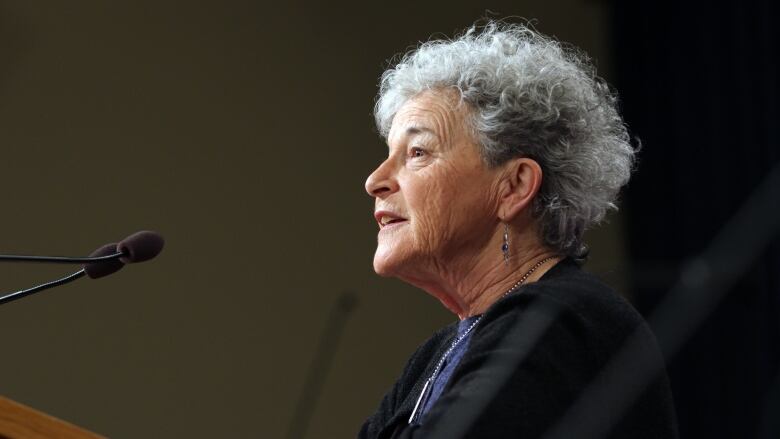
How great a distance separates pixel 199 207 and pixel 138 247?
2.75 m

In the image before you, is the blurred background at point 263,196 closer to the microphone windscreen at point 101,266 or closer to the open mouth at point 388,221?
the open mouth at point 388,221

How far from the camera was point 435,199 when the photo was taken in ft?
6.76

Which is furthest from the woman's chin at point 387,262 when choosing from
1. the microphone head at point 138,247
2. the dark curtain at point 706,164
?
the dark curtain at point 706,164

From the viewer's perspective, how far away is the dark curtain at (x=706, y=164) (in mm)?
4699

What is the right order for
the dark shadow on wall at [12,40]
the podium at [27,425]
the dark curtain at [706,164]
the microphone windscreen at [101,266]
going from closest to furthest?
the podium at [27,425]
the microphone windscreen at [101,266]
the dark shadow on wall at [12,40]
the dark curtain at [706,164]

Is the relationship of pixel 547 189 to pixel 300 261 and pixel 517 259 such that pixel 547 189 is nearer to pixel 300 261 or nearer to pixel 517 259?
pixel 517 259

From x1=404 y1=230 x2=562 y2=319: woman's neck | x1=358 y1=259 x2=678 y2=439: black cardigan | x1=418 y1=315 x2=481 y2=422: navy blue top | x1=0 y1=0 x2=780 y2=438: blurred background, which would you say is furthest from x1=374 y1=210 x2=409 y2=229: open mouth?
x1=0 y1=0 x2=780 y2=438: blurred background

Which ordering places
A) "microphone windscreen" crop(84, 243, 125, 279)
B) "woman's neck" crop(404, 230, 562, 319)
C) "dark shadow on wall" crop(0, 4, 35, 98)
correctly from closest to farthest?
"microphone windscreen" crop(84, 243, 125, 279) → "woman's neck" crop(404, 230, 562, 319) → "dark shadow on wall" crop(0, 4, 35, 98)

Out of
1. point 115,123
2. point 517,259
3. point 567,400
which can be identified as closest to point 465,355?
point 567,400

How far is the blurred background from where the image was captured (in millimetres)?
4152

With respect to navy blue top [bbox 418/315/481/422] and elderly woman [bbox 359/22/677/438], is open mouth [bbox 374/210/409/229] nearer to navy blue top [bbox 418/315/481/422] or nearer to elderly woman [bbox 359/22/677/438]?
elderly woman [bbox 359/22/677/438]

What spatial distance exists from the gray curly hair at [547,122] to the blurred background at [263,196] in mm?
1899

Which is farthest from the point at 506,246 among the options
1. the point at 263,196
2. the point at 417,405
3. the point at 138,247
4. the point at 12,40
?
the point at 263,196

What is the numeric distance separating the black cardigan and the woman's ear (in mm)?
209
